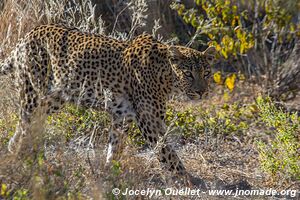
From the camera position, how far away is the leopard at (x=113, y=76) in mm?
7562

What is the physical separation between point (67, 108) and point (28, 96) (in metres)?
1.13

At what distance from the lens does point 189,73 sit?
24.8 feet

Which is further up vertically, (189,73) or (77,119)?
(189,73)

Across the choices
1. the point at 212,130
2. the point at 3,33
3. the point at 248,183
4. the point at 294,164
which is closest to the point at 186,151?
the point at 212,130

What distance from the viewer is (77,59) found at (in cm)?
780

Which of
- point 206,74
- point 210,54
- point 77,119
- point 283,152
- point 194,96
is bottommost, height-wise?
point 283,152

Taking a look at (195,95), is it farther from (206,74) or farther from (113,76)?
(113,76)

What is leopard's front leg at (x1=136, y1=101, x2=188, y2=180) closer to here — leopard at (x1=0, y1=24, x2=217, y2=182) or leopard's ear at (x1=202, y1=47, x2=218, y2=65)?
leopard at (x1=0, y1=24, x2=217, y2=182)

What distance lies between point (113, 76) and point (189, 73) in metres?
0.78

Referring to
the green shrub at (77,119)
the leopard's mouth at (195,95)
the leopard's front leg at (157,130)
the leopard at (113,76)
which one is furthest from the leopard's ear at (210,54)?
the green shrub at (77,119)

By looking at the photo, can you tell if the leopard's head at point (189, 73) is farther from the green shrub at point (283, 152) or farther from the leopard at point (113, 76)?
the green shrub at point (283, 152)

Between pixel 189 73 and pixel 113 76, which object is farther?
pixel 113 76

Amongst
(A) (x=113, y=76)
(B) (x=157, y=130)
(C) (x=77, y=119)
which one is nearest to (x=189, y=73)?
(B) (x=157, y=130)

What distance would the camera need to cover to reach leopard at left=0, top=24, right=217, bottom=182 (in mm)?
7562
